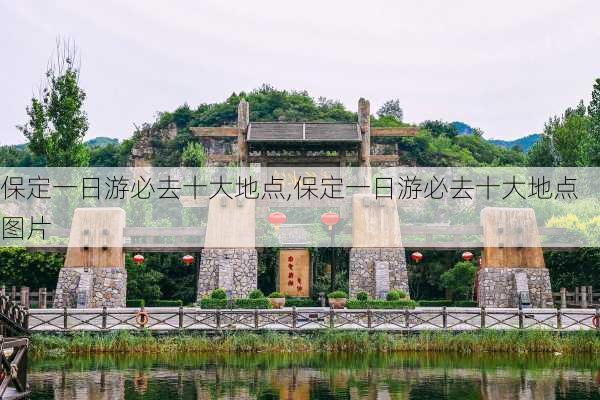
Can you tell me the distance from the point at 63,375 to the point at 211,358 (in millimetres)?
4293

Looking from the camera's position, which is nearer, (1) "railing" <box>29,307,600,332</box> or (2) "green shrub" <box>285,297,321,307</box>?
(1) "railing" <box>29,307,600,332</box>

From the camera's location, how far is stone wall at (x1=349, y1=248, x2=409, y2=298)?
30.8 m

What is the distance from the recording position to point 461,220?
40406 mm

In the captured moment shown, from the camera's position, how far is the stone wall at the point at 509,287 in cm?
3039

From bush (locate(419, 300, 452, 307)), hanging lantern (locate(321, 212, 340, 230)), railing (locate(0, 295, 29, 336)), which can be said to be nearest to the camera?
railing (locate(0, 295, 29, 336))

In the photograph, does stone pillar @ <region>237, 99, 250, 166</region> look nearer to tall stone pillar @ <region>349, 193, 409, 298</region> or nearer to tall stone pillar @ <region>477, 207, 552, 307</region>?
Answer: tall stone pillar @ <region>349, 193, 409, 298</region>

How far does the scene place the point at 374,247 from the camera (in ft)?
102

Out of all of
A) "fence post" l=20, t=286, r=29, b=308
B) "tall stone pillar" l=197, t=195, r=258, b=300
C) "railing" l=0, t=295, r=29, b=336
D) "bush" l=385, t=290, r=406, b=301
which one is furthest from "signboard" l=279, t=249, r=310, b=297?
"railing" l=0, t=295, r=29, b=336

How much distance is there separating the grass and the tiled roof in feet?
33.8

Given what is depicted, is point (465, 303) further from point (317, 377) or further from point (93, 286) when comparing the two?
point (317, 377)

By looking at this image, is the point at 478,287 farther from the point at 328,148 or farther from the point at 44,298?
the point at 44,298

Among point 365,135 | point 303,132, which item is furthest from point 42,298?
point 365,135

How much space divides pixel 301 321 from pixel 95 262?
9504 mm

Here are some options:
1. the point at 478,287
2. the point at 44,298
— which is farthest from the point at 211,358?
the point at 478,287
